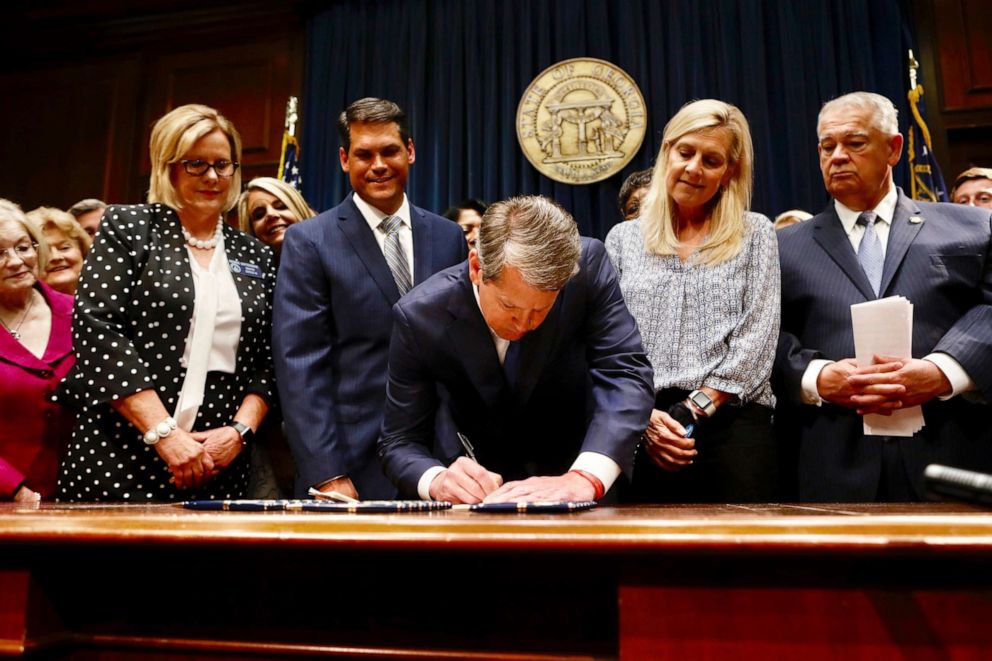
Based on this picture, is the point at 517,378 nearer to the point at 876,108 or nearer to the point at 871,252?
the point at 871,252

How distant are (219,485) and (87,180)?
4.45 m

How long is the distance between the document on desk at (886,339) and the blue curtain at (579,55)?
8.79 ft

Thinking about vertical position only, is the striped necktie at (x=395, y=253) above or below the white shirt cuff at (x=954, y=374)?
above

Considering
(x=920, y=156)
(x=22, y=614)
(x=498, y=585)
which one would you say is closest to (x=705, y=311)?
(x=498, y=585)

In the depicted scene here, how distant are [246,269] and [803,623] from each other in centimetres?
181

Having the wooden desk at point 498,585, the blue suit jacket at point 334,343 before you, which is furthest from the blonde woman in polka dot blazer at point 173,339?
the wooden desk at point 498,585

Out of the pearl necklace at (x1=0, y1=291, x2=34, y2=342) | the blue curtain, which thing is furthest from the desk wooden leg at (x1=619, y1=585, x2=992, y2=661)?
the blue curtain

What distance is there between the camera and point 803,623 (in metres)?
0.95

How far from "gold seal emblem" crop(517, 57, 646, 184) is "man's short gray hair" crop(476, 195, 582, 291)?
10.6 ft

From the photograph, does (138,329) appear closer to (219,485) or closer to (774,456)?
(219,485)

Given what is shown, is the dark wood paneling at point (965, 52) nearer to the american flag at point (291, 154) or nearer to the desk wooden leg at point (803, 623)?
the american flag at point (291, 154)

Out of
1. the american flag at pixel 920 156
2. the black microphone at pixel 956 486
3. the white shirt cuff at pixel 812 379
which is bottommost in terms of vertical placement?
the black microphone at pixel 956 486

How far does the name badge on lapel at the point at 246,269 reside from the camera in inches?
91.0

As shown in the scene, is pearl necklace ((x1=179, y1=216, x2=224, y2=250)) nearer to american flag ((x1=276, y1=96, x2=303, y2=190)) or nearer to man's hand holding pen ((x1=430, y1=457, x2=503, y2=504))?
man's hand holding pen ((x1=430, y1=457, x2=503, y2=504))
